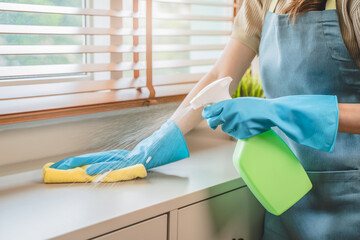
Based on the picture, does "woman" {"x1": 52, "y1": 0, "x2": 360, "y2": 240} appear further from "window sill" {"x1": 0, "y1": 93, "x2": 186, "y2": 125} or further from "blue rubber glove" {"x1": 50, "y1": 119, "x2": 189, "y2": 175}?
"window sill" {"x1": 0, "y1": 93, "x2": 186, "y2": 125}

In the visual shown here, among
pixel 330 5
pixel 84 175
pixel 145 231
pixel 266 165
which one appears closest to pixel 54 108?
pixel 84 175

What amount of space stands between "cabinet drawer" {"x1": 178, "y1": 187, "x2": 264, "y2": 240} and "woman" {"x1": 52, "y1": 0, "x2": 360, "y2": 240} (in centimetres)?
7

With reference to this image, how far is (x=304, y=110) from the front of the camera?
92 cm

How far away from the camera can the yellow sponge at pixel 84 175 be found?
3.59ft

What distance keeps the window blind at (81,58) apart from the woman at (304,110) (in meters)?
0.26

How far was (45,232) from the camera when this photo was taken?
821 millimetres

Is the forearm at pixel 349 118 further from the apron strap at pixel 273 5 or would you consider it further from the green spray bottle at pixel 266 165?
Answer: the apron strap at pixel 273 5

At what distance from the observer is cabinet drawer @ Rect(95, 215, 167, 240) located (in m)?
0.91

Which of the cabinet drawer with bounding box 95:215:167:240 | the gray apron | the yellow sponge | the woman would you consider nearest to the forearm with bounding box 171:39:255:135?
the woman

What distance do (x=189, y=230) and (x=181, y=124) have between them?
1.05 ft

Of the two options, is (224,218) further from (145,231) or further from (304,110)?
(304,110)

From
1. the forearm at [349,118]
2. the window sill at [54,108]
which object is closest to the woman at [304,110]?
the forearm at [349,118]

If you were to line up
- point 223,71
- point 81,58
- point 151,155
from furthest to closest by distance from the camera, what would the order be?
point 81,58 → point 223,71 → point 151,155

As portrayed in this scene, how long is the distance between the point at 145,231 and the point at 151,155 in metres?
0.24
